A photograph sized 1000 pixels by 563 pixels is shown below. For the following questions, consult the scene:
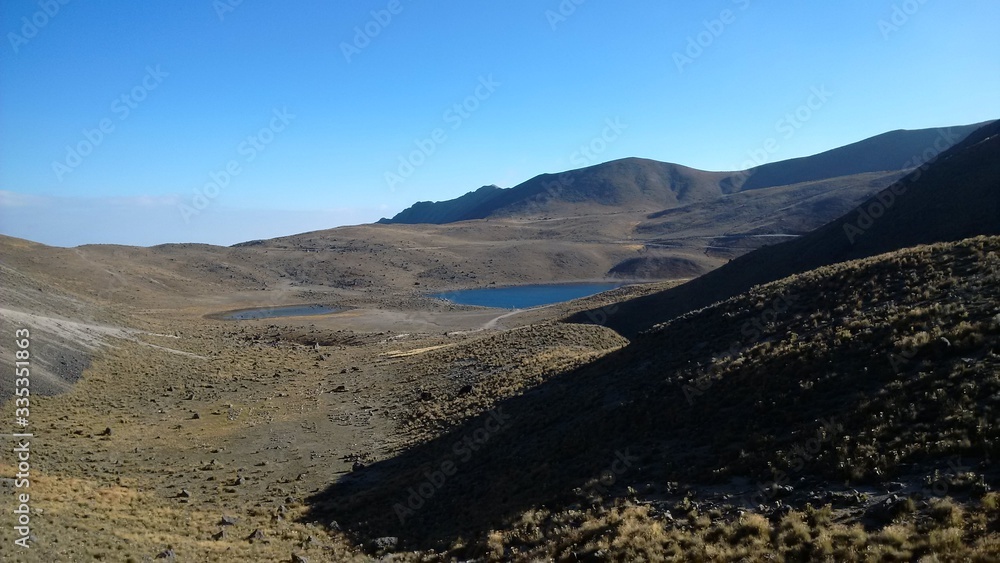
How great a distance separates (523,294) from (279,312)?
4573cm

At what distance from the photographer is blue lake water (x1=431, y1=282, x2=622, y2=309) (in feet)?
317

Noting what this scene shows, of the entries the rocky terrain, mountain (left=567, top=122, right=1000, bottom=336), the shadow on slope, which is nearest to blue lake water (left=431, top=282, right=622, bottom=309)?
mountain (left=567, top=122, right=1000, bottom=336)

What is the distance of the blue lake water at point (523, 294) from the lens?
96.5 m

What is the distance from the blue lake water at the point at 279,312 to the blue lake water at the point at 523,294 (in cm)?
2242

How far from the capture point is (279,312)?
84.4 metres

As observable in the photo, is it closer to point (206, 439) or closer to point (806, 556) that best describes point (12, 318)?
point (206, 439)

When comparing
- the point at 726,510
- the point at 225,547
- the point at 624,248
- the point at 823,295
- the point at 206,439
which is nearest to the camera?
the point at 726,510

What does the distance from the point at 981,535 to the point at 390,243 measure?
14574 cm

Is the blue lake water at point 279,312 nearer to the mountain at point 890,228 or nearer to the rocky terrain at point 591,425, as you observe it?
the rocky terrain at point 591,425

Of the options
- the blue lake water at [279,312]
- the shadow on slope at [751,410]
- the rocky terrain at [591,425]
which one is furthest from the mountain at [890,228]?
the blue lake water at [279,312]

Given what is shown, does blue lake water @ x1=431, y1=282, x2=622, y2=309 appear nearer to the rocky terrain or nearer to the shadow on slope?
the rocky terrain

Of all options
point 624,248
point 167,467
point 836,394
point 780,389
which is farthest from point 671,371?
point 624,248

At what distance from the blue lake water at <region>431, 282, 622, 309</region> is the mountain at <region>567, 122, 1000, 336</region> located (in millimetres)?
47704

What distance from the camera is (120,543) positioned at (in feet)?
41.5
